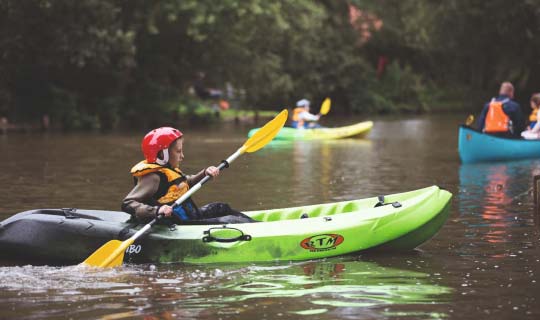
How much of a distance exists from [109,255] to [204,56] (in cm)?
3056

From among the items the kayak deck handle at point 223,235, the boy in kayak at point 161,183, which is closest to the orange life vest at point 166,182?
the boy in kayak at point 161,183

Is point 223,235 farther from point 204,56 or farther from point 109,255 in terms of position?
point 204,56

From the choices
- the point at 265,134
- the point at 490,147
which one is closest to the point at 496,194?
the point at 265,134

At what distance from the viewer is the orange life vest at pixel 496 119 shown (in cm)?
2036

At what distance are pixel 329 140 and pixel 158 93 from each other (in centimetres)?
1071

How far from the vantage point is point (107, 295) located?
8297mm

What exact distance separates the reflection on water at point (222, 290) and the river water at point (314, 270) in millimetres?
14

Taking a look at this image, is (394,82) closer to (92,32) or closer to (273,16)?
(273,16)

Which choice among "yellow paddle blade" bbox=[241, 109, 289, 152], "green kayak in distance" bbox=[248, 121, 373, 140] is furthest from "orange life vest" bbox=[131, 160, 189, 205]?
"green kayak in distance" bbox=[248, 121, 373, 140]

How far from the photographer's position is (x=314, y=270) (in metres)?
9.30

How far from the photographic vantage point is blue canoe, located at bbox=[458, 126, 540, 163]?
20.2 metres

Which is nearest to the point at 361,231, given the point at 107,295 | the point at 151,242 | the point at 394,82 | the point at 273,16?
the point at 151,242

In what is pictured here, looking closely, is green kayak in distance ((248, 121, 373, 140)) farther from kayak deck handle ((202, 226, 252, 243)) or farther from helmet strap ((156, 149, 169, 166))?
kayak deck handle ((202, 226, 252, 243))

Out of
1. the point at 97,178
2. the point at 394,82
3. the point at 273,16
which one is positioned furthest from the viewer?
the point at 394,82
